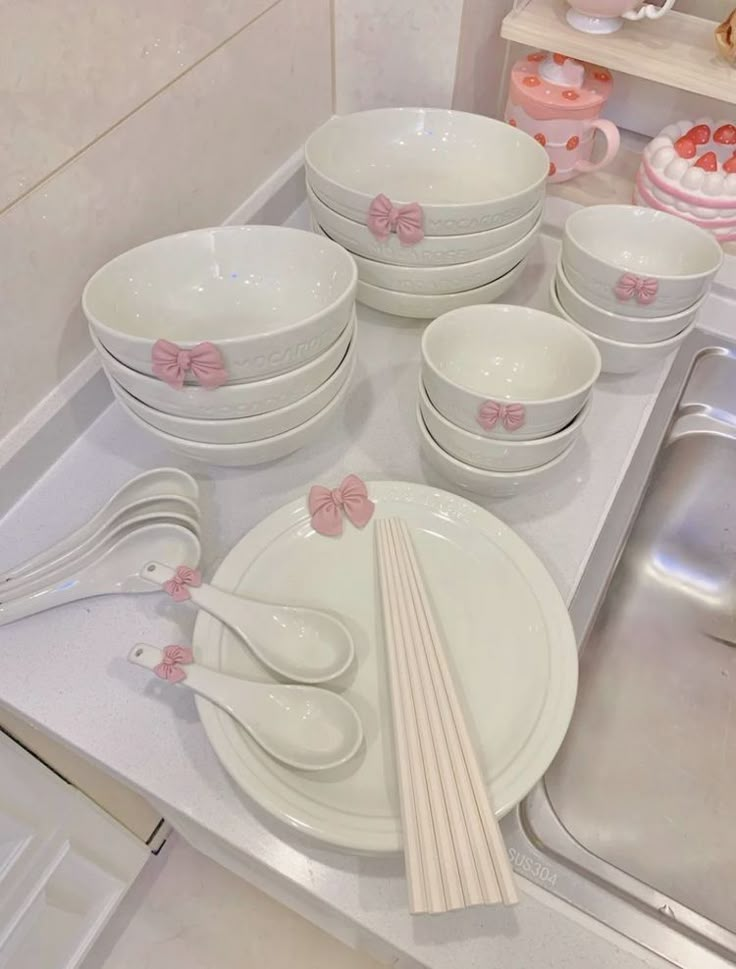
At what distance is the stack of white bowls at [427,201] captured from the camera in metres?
0.74

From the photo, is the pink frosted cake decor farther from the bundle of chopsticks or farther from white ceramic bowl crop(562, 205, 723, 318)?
the bundle of chopsticks

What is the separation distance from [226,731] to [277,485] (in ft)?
0.84

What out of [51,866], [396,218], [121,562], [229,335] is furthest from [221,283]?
[51,866]

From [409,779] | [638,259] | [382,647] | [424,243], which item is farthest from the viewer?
[638,259]

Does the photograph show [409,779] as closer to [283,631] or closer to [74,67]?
[283,631]

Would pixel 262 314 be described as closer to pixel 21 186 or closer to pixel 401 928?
pixel 21 186

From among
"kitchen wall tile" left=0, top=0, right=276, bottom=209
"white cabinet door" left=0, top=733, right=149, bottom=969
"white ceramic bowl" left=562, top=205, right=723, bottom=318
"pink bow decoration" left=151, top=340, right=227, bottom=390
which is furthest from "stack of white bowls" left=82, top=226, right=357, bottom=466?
"white cabinet door" left=0, top=733, right=149, bottom=969

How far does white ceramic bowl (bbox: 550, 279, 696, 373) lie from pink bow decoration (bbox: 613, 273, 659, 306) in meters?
0.05

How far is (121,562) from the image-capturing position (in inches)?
26.7

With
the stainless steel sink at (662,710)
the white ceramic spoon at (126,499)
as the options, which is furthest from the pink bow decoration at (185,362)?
the stainless steel sink at (662,710)

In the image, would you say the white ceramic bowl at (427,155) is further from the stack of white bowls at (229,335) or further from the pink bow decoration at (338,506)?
the pink bow decoration at (338,506)

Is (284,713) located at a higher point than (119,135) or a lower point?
lower

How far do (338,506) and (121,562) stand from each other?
188mm

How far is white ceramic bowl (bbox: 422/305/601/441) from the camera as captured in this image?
675 mm
